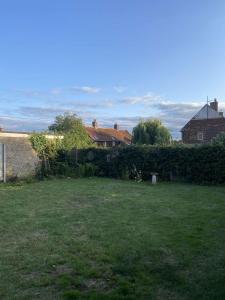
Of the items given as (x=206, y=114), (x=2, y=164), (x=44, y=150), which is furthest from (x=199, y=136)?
(x=2, y=164)

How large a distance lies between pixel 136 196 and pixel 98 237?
582 centimetres

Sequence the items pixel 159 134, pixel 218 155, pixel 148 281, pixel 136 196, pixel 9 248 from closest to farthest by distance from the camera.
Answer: pixel 148 281, pixel 9 248, pixel 136 196, pixel 218 155, pixel 159 134

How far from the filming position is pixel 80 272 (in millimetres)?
5105

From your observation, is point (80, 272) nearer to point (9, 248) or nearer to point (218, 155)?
point (9, 248)

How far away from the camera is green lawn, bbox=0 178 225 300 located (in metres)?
4.56

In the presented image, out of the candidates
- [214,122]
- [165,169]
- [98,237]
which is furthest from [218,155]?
[214,122]

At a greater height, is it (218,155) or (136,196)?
(218,155)

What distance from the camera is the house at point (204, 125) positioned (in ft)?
137

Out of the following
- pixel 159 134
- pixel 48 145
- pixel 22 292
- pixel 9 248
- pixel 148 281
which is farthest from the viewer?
pixel 159 134

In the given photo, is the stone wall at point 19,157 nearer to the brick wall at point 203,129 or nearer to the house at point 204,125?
the brick wall at point 203,129

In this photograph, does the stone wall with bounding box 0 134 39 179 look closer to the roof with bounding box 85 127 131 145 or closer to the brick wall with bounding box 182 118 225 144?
the brick wall with bounding box 182 118 225 144

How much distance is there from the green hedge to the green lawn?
593cm

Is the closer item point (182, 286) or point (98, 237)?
point (182, 286)

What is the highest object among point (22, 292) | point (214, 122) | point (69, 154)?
point (214, 122)
